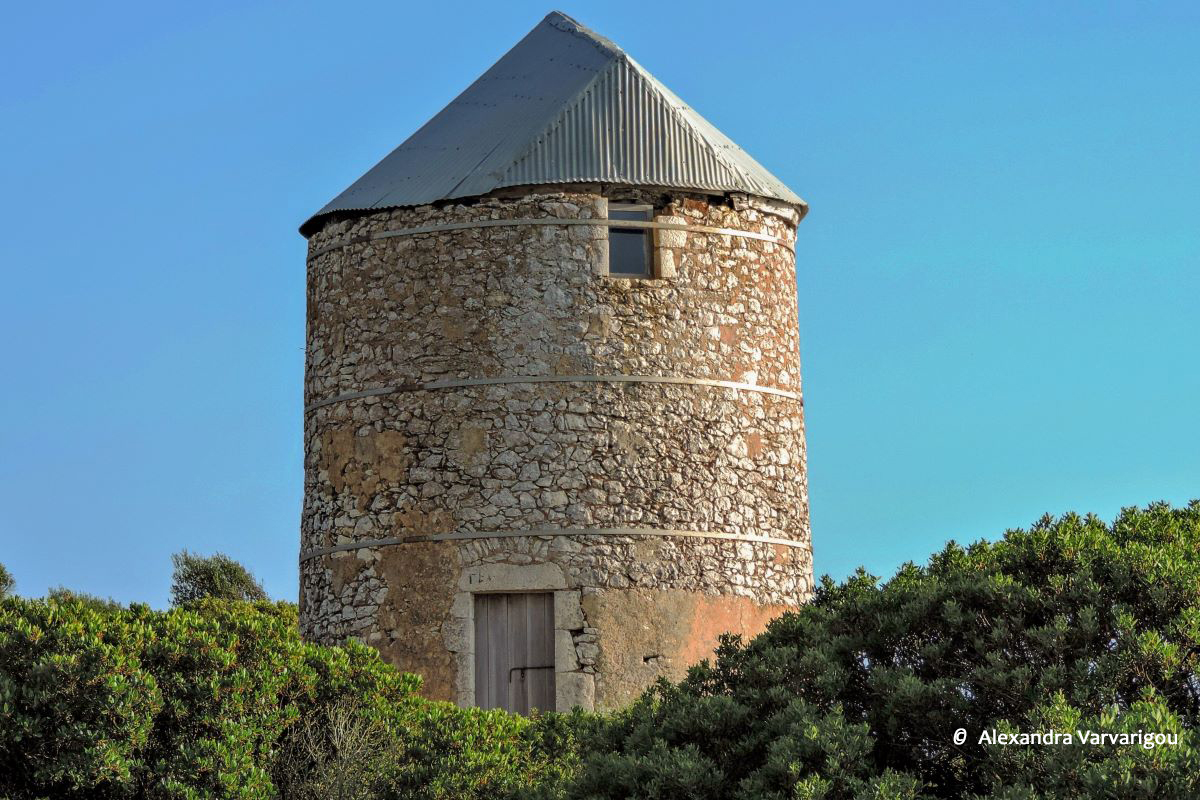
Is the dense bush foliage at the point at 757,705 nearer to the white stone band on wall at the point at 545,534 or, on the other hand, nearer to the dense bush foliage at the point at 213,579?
the white stone band on wall at the point at 545,534

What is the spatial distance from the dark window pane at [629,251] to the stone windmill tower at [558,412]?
0.02 m

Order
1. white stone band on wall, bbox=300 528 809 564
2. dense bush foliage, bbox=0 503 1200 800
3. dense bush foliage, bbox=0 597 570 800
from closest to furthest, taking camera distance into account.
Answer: dense bush foliage, bbox=0 503 1200 800, dense bush foliage, bbox=0 597 570 800, white stone band on wall, bbox=300 528 809 564

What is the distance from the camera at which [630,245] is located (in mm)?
18125

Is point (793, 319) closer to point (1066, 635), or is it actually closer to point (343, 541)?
point (343, 541)

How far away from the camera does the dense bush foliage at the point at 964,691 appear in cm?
928

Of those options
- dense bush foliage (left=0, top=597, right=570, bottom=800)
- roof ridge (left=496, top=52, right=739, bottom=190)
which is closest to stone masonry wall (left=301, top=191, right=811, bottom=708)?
roof ridge (left=496, top=52, right=739, bottom=190)

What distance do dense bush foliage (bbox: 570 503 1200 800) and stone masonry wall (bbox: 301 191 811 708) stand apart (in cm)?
573

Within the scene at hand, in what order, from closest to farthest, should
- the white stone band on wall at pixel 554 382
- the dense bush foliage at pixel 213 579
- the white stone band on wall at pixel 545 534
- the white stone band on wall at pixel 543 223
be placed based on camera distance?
the white stone band on wall at pixel 545 534 → the white stone band on wall at pixel 554 382 → the white stone band on wall at pixel 543 223 → the dense bush foliage at pixel 213 579

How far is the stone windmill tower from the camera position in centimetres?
1738

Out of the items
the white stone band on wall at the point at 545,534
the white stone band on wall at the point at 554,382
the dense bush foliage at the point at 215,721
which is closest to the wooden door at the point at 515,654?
the white stone band on wall at the point at 545,534

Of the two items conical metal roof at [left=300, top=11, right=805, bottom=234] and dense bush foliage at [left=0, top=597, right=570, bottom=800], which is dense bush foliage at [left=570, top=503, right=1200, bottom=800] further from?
conical metal roof at [left=300, top=11, right=805, bottom=234]

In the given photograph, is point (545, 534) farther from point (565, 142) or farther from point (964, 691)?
point (964, 691)

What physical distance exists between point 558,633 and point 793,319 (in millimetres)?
4544

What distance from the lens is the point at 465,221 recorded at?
18.1 meters
